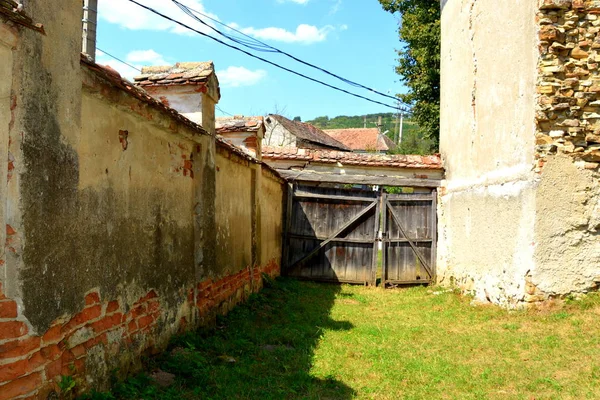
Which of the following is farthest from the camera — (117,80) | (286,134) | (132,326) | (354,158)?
(286,134)

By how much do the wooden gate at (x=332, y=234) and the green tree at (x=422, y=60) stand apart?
4937 millimetres

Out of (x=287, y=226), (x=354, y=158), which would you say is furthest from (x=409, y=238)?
(x=287, y=226)

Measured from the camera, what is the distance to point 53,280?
285cm

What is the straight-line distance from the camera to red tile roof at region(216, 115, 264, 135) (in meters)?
8.51

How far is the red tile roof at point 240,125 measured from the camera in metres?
8.51

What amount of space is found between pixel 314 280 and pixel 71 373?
8.74m

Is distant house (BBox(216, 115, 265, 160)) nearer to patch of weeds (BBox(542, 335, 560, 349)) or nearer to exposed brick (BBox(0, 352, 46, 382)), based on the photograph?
patch of weeds (BBox(542, 335, 560, 349))

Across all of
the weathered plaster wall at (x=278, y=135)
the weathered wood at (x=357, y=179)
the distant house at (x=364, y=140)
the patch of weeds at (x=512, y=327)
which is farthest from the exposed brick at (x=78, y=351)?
the distant house at (x=364, y=140)

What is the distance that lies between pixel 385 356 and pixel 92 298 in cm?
331

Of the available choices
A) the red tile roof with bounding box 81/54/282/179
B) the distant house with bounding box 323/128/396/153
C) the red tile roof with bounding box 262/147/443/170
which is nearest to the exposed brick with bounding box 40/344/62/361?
the red tile roof with bounding box 81/54/282/179

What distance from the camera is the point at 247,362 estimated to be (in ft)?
16.0

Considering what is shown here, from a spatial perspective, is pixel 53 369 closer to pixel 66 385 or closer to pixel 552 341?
pixel 66 385

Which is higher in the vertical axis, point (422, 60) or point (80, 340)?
point (422, 60)

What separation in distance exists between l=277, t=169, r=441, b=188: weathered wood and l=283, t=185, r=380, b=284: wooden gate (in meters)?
0.26
